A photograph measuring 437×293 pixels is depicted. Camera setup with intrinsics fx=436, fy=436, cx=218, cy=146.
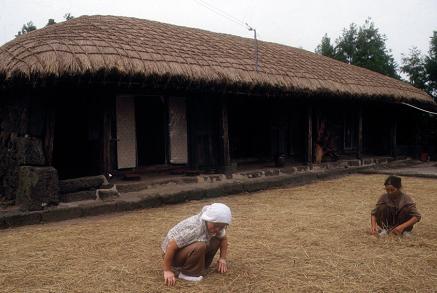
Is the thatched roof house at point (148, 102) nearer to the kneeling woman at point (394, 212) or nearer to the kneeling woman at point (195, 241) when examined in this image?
the kneeling woman at point (195, 241)

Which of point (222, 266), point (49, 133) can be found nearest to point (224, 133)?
point (49, 133)

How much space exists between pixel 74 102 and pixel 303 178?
19.0 feet

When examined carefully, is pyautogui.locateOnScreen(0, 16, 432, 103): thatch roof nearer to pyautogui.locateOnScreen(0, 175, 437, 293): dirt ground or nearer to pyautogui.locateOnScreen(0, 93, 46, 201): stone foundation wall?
pyautogui.locateOnScreen(0, 93, 46, 201): stone foundation wall

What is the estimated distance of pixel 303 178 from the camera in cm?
1090

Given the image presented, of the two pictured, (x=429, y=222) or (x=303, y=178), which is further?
(x=303, y=178)

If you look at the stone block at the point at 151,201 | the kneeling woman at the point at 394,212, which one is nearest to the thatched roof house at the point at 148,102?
the stone block at the point at 151,201

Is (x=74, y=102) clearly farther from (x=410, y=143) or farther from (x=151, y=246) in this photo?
(x=410, y=143)

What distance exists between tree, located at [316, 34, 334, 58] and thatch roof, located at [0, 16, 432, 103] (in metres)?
14.8

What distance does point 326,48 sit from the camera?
28.5 m

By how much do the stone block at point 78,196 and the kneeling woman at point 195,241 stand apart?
3.70m

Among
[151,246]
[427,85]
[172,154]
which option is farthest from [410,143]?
[151,246]

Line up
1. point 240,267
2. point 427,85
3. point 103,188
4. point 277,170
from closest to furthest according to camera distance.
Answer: point 240,267, point 103,188, point 277,170, point 427,85

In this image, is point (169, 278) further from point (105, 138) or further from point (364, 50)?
point (364, 50)

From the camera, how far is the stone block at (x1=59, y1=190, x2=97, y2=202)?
691 centimetres
